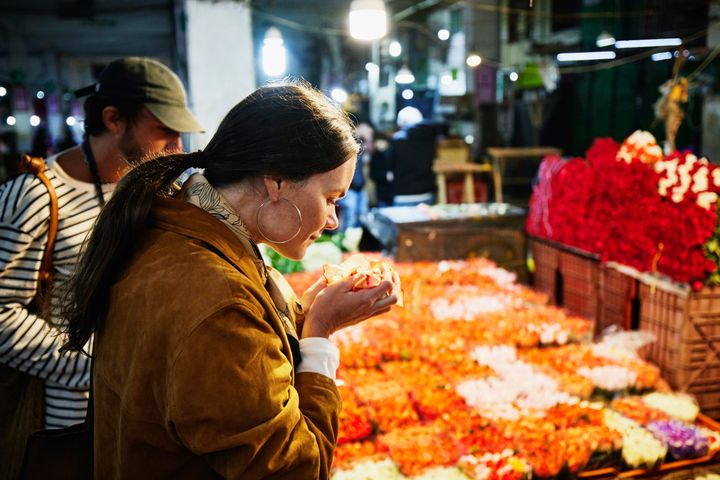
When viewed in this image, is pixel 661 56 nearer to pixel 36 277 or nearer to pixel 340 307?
pixel 340 307

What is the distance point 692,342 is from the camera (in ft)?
13.3

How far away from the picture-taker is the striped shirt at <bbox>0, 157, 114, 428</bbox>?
6.54 ft

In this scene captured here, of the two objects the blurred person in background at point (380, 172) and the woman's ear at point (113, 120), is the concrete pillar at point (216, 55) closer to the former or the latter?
the woman's ear at point (113, 120)

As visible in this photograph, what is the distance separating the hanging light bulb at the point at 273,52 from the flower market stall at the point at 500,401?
5376mm

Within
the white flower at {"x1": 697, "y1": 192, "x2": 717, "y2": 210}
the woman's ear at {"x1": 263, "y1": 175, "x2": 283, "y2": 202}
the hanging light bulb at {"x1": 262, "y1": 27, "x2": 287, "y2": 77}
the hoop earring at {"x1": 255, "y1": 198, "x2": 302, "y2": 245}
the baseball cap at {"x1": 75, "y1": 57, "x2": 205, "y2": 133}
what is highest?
the hanging light bulb at {"x1": 262, "y1": 27, "x2": 287, "y2": 77}

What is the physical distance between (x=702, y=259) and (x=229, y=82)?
4.65 metres

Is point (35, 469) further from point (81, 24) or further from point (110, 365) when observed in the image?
point (81, 24)

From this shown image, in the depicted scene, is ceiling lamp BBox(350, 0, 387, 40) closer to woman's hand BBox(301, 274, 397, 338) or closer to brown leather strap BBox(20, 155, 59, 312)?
brown leather strap BBox(20, 155, 59, 312)

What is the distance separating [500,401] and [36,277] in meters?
2.61

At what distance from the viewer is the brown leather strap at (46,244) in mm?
2074

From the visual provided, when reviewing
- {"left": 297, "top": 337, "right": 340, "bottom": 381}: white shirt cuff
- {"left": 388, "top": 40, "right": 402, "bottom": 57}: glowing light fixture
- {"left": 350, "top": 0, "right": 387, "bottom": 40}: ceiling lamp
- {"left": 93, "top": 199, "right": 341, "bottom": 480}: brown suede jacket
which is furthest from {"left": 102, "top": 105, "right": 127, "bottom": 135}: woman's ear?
{"left": 388, "top": 40, "right": 402, "bottom": 57}: glowing light fixture

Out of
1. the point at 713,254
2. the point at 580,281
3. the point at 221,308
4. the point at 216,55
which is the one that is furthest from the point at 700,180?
the point at 216,55

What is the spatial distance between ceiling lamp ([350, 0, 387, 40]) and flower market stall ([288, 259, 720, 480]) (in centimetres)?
355


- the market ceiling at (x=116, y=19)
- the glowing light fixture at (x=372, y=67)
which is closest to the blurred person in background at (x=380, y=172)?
the market ceiling at (x=116, y=19)
